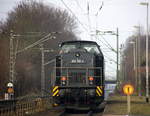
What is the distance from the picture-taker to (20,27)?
55500 mm

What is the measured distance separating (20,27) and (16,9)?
5.50 meters

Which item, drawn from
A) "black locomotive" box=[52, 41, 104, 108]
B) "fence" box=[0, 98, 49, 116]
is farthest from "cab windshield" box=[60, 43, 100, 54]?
"fence" box=[0, 98, 49, 116]

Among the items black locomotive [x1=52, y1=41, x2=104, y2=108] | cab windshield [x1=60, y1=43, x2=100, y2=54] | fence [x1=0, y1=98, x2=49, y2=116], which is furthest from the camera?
cab windshield [x1=60, y1=43, x2=100, y2=54]

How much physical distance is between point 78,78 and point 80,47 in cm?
215

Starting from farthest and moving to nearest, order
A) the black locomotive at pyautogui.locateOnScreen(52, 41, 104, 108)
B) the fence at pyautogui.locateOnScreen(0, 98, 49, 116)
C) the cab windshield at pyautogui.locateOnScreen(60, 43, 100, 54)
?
the cab windshield at pyautogui.locateOnScreen(60, 43, 100, 54) → the black locomotive at pyautogui.locateOnScreen(52, 41, 104, 108) → the fence at pyautogui.locateOnScreen(0, 98, 49, 116)

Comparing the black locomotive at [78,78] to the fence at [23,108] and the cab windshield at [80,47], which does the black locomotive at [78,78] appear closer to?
the cab windshield at [80,47]

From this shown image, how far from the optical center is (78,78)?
758 inches

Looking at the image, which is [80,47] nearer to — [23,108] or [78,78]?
[78,78]

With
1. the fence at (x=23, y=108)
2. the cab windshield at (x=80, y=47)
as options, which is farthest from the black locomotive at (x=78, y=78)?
the fence at (x=23, y=108)

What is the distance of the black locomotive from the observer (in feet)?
61.6

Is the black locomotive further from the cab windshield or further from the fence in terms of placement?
the fence

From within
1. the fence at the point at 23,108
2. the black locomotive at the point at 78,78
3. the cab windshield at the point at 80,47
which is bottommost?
the fence at the point at 23,108

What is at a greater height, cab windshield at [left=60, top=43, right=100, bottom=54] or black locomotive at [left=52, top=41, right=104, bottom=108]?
cab windshield at [left=60, top=43, right=100, bottom=54]

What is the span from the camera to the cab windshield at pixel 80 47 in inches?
790
